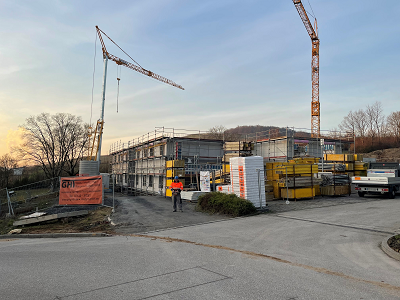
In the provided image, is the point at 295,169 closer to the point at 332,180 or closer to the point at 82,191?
the point at 332,180

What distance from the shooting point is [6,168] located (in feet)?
135

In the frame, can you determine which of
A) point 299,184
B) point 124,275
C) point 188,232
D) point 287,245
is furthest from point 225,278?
point 299,184

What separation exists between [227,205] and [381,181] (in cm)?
1088

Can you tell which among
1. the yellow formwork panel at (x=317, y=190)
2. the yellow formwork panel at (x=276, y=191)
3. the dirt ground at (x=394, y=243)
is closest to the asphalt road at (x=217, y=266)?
the dirt ground at (x=394, y=243)

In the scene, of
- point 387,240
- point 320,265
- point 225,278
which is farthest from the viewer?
point 387,240

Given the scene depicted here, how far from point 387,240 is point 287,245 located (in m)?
2.59

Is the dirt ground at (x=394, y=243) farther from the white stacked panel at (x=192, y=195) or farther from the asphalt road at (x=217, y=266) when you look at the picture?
the white stacked panel at (x=192, y=195)

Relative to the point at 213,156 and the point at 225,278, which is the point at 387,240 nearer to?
the point at 225,278

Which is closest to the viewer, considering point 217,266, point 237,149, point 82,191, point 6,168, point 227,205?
point 217,266

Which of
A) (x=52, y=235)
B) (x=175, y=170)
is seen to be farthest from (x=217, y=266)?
(x=175, y=170)

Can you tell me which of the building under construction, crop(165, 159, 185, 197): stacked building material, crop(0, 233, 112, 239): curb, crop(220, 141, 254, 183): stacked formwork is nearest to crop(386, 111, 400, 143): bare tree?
the building under construction

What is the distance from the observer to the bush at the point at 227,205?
13.1 meters

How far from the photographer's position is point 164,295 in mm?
4371

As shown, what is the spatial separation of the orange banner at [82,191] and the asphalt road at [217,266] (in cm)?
721
